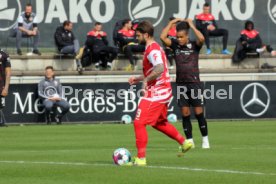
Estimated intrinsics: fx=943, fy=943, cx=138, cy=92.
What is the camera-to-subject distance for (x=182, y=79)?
56.2ft

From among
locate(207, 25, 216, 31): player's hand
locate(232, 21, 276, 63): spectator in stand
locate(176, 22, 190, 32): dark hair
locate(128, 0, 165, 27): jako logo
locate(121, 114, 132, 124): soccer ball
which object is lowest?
locate(121, 114, 132, 124): soccer ball

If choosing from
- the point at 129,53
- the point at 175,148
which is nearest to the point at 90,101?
the point at 129,53

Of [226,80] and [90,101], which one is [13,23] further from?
[226,80]

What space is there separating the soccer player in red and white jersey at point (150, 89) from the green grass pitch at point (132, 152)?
1.54 ft

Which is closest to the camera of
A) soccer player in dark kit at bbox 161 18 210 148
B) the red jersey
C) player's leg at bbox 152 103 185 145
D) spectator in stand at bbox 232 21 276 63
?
the red jersey

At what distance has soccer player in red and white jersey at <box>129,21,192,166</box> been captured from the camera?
13.3m

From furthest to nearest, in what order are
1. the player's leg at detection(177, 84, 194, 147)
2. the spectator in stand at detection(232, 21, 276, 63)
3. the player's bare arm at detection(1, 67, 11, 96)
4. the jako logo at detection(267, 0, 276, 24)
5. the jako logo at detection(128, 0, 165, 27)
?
the jako logo at detection(267, 0, 276, 24), the jako logo at detection(128, 0, 165, 27), the spectator in stand at detection(232, 21, 276, 63), the player's bare arm at detection(1, 67, 11, 96), the player's leg at detection(177, 84, 194, 147)

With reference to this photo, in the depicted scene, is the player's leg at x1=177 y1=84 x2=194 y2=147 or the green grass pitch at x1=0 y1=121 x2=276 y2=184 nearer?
the green grass pitch at x1=0 y1=121 x2=276 y2=184

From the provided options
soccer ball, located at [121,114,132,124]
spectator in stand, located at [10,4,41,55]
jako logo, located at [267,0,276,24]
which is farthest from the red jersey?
jako logo, located at [267,0,276,24]

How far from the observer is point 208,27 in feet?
101

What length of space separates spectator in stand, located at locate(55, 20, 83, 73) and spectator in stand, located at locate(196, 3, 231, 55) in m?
3.98

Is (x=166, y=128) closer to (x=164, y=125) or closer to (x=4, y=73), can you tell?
(x=164, y=125)

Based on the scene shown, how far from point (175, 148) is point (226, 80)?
37.4 ft

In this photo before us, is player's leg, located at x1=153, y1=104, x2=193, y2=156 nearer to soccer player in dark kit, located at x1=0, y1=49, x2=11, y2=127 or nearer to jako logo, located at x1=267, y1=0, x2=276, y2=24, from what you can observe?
soccer player in dark kit, located at x1=0, y1=49, x2=11, y2=127
